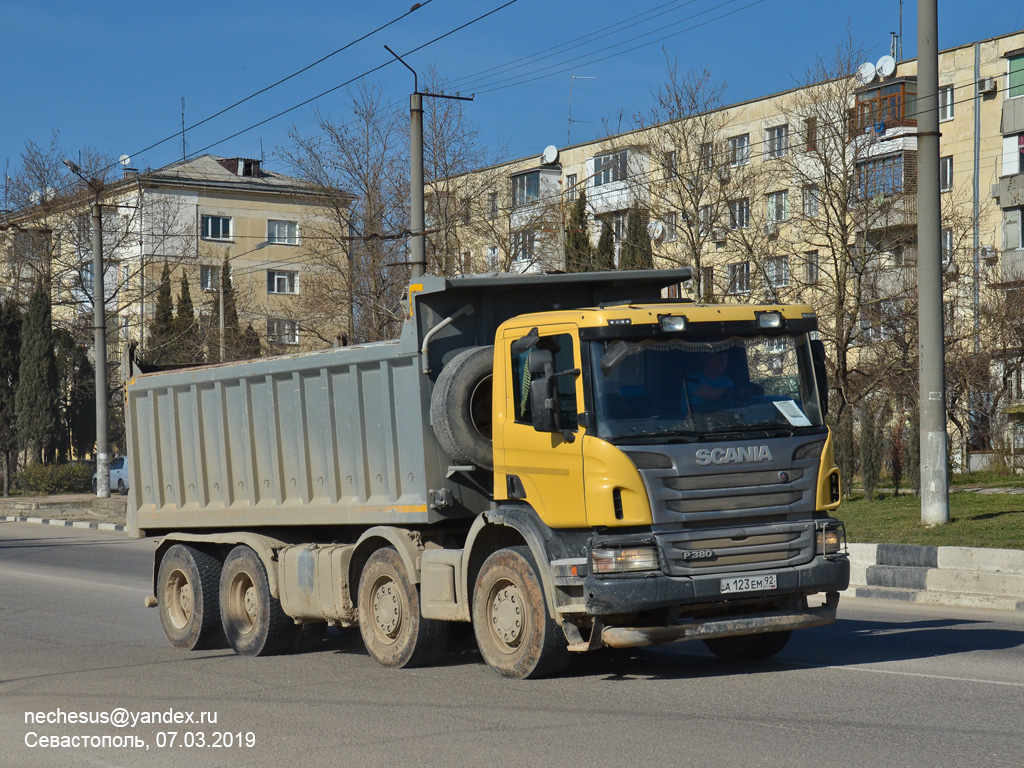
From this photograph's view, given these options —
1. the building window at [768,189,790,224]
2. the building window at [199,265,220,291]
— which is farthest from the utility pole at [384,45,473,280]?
the building window at [199,265,220,291]

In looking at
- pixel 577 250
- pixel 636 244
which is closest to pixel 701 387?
pixel 636 244

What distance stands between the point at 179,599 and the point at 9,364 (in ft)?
133

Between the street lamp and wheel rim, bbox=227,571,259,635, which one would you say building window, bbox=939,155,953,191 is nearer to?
the street lamp

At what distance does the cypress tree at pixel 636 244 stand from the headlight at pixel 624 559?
23.2 metres

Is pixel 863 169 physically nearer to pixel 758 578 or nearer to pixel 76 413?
pixel 758 578

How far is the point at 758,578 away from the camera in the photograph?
7.99m

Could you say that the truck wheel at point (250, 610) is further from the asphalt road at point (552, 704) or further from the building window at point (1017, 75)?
the building window at point (1017, 75)

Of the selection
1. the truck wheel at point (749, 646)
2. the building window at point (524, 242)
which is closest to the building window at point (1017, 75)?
the building window at point (524, 242)

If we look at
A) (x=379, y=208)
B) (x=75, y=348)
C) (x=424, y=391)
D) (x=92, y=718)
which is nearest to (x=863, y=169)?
(x=379, y=208)

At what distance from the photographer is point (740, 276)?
30.4 meters

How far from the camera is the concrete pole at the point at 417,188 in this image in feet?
68.3

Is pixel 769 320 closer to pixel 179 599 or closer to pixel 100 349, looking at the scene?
pixel 179 599

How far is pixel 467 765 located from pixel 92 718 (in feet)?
9.52

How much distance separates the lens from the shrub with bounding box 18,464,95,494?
4338cm
